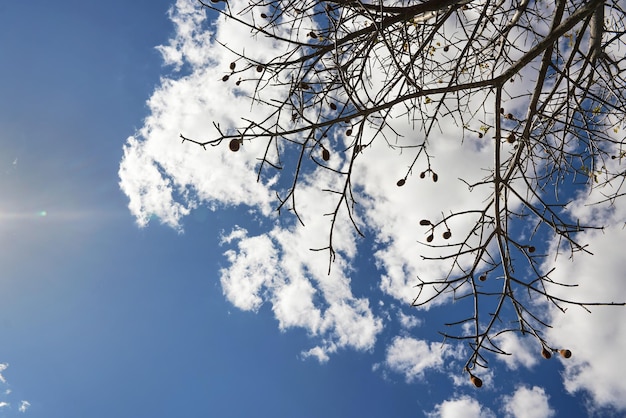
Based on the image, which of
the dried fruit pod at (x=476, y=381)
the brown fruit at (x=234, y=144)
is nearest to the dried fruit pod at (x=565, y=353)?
the dried fruit pod at (x=476, y=381)

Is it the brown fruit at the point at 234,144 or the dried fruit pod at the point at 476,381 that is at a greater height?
the brown fruit at the point at 234,144

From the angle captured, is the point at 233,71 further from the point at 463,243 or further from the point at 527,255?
the point at 527,255

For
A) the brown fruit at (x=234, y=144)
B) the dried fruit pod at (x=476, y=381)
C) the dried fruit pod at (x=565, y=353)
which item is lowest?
the dried fruit pod at (x=476, y=381)

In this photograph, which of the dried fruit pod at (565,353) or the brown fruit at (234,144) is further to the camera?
the dried fruit pod at (565,353)

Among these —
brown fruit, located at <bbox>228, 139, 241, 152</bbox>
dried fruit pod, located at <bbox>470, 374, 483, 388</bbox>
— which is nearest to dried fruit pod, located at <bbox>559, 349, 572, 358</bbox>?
dried fruit pod, located at <bbox>470, 374, 483, 388</bbox>

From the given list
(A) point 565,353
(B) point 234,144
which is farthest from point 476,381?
(B) point 234,144

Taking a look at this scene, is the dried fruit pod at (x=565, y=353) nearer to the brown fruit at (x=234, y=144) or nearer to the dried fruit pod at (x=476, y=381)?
the dried fruit pod at (x=476, y=381)

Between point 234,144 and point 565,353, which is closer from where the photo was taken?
point 234,144

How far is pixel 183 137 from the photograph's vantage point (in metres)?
2.00

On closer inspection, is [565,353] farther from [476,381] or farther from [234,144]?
[234,144]

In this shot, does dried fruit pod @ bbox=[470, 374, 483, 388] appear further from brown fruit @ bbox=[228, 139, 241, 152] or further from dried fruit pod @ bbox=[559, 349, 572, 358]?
brown fruit @ bbox=[228, 139, 241, 152]

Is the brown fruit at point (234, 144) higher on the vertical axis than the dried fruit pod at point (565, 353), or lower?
higher

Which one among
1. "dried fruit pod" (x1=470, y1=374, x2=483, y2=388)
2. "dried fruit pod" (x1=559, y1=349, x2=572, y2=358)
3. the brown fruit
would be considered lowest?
"dried fruit pod" (x1=470, y1=374, x2=483, y2=388)

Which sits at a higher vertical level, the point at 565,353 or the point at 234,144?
the point at 234,144
